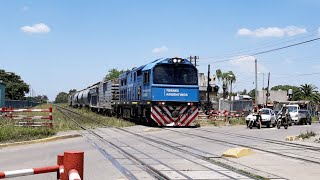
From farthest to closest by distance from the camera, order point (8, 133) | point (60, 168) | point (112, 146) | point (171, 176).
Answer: point (8, 133), point (112, 146), point (171, 176), point (60, 168)

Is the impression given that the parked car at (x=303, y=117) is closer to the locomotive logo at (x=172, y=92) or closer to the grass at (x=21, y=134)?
the locomotive logo at (x=172, y=92)

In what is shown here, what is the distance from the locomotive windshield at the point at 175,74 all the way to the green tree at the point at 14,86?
90.8 m

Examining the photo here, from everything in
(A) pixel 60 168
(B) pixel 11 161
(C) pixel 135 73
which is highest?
(C) pixel 135 73

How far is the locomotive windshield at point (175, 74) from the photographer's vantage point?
27797mm

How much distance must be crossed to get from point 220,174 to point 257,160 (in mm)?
3094

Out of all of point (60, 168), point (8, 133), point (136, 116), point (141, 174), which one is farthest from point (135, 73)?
point (60, 168)

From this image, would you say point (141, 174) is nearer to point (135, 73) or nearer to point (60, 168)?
point (60, 168)

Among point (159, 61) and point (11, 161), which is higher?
point (159, 61)

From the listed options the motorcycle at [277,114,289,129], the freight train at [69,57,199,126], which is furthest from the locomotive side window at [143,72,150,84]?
the motorcycle at [277,114,289,129]

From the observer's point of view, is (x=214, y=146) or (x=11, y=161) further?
(x=214, y=146)

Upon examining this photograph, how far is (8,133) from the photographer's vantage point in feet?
62.0

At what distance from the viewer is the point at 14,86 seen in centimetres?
11950

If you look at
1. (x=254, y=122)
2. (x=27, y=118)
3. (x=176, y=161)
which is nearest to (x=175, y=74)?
(x=254, y=122)

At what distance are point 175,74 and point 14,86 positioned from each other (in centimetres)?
9935
